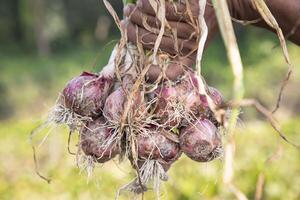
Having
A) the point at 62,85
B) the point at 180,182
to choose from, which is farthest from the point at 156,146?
the point at 62,85

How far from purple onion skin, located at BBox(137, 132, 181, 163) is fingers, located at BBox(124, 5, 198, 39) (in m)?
0.19

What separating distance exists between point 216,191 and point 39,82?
11.3m

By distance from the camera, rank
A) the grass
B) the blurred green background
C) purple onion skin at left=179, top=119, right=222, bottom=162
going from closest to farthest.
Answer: purple onion skin at left=179, top=119, right=222, bottom=162 < the grass < the blurred green background

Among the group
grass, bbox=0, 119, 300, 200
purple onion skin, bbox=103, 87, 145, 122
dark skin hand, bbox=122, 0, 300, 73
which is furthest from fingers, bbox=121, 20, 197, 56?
grass, bbox=0, 119, 300, 200

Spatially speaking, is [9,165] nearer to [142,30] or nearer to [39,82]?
[142,30]

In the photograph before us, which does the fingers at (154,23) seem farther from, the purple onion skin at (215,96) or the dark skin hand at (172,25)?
the purple onion skin at (215,96)

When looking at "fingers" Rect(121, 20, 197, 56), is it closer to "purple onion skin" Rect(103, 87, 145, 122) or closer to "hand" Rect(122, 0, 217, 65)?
"hand" Rect(122, 0, 217, 65)

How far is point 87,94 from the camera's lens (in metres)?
1.35

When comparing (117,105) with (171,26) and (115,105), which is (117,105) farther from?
(171,26)

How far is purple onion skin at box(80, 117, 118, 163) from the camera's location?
1.32 m

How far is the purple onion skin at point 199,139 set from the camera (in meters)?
1.28

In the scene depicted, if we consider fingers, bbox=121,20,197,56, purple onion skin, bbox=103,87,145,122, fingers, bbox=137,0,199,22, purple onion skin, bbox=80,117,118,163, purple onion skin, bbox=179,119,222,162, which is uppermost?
fingers, bbox=137,0,199,22

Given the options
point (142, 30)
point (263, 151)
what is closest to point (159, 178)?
point (142, 30)

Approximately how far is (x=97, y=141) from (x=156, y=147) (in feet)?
0.37
